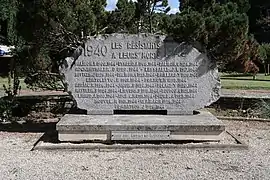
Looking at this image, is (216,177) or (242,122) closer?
(216,177)

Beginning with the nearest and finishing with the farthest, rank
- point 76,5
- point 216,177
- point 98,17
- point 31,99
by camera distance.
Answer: point 216,177 → point 76,5 → point 98,17 → point 31,99

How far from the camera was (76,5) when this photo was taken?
9.30m

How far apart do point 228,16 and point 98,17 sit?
2.80 metres

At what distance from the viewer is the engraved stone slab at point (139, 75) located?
28.6 feet

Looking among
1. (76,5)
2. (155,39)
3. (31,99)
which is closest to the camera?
(155,39)

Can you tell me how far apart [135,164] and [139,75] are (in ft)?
8.16

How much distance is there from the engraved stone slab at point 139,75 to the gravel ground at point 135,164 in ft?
4.62

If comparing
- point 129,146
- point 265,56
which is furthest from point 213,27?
point 265,56

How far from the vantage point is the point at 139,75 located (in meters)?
8.73

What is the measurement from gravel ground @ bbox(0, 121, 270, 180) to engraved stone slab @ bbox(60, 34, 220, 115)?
1.41m

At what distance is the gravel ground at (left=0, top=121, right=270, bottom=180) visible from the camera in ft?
19.9

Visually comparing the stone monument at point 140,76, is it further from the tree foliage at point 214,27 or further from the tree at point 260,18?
the tree at point 260,18

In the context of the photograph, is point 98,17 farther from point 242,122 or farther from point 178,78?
point 242,122

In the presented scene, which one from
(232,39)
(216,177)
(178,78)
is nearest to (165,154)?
(216,177)
